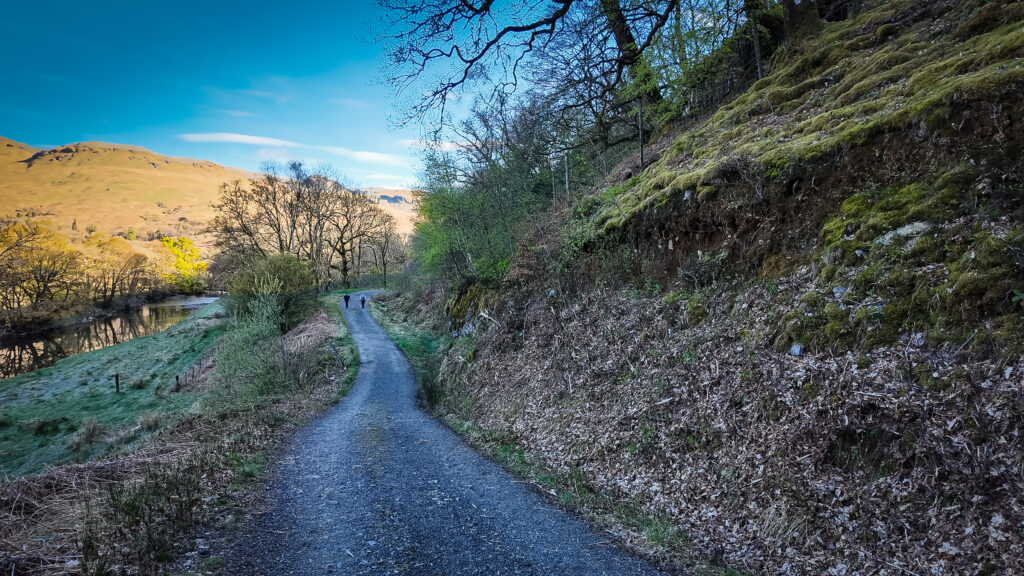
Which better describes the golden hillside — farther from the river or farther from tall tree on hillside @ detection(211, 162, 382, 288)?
the river

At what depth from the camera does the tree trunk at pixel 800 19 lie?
10828 millimetres

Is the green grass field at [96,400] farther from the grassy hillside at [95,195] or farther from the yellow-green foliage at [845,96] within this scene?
the grassy hillside at [95,195]

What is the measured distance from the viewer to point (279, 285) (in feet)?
77.4

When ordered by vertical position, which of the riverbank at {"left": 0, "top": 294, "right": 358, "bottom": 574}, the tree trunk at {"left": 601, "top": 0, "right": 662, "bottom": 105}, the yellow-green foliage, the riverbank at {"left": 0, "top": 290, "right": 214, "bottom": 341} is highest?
the tree trunk at {"left": 601, "top": 0, "right": 662, "bottom": 105}

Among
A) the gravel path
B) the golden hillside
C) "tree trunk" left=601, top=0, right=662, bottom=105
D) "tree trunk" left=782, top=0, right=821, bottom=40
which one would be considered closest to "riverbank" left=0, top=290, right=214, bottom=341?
the gravel path

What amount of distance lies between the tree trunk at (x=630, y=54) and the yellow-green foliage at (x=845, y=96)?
8.92 feet

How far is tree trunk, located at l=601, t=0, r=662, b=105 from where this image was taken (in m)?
9.13

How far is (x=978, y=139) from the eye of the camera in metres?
4.95

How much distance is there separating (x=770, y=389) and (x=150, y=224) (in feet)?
556

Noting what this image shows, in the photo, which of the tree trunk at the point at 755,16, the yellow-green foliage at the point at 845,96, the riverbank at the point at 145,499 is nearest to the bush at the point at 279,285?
the riverbank at the point at 145,499

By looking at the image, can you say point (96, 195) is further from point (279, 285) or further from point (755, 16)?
point (755, 16)

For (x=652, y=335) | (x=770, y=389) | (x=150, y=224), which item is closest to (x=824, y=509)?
(x=770, y=389)

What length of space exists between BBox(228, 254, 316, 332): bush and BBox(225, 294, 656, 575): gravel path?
1736cm

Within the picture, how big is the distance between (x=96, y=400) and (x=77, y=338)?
22.1 metres
